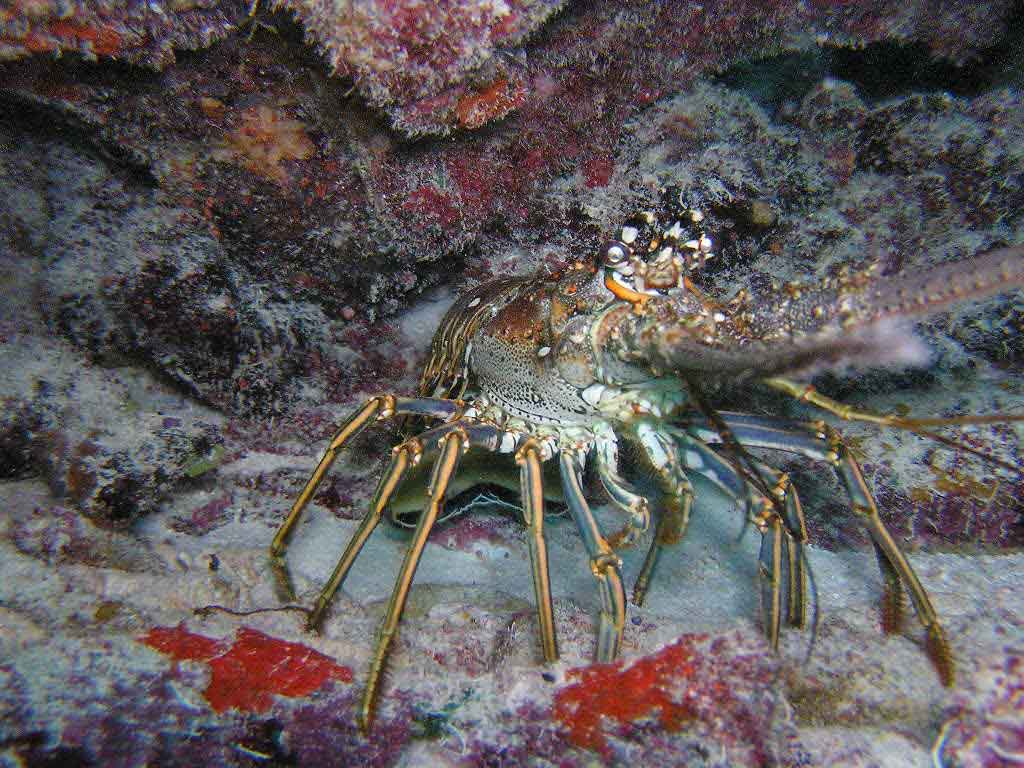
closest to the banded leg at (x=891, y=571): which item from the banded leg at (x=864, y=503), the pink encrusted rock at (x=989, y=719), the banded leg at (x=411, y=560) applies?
the banded leg at (x=864, y=503)

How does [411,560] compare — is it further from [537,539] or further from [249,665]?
[249,665]

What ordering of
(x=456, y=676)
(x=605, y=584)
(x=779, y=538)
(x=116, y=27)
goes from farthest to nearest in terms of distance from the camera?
(x=779, y=538), (x=116, y=27), (x=605, y=584), (x=456, y=676)

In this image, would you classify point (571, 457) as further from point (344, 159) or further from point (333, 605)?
point (344, 159)

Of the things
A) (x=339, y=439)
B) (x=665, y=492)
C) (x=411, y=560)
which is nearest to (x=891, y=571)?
(x=665, y=492)

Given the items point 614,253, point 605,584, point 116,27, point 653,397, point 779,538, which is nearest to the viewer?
point 605,584

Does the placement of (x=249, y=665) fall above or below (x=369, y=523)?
below

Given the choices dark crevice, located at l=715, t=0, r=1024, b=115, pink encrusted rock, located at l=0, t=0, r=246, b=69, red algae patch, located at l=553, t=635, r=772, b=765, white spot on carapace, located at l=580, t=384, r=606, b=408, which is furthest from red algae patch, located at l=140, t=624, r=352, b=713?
dark crevice, located at l=715, t=0, r=1024, b=115

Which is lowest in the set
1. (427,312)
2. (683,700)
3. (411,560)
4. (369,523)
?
(683,700)

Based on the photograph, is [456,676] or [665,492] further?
[665,492]

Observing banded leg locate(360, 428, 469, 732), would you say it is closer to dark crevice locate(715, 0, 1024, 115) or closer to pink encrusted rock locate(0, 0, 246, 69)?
pink encrusted rock locate(0, 0, 246, 69)
